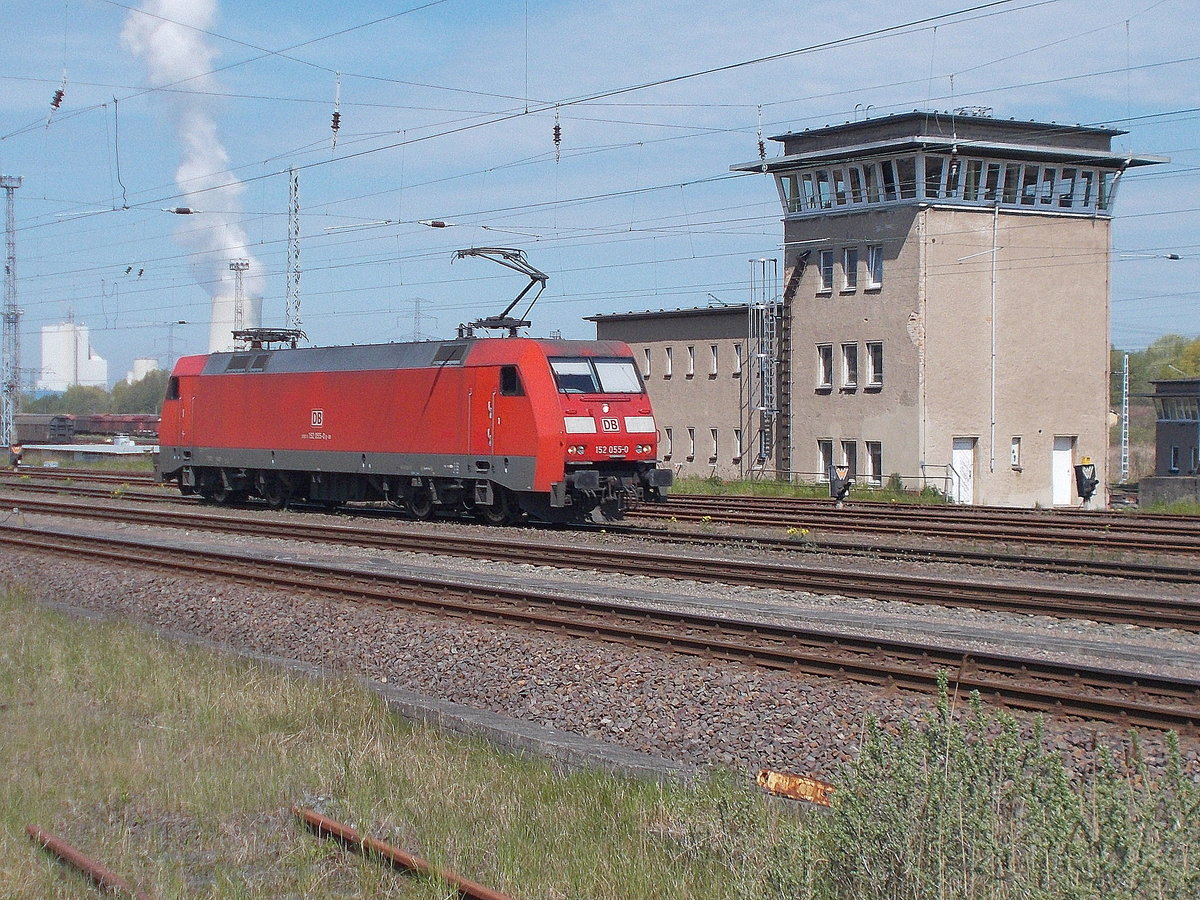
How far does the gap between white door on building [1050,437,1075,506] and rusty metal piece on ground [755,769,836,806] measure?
116 feet

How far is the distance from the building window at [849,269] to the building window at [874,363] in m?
2.05

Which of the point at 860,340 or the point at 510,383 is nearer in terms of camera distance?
the point at 510,383

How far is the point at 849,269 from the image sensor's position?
4031 cm

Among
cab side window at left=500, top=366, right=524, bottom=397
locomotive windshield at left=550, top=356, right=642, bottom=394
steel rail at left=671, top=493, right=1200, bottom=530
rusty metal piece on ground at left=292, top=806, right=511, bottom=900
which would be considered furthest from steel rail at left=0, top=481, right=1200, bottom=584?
rusty metal piece on ground at left=292, top=806, right=511, bottom=900

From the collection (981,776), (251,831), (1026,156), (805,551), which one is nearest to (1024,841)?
(981,776)

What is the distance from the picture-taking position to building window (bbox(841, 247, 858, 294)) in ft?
131

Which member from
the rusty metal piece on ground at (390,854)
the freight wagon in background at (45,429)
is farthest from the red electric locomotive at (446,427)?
the freight wagon in background at (45,429)

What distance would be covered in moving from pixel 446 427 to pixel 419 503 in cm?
280

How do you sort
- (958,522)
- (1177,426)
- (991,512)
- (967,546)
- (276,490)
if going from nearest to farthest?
(967,546)
(958,522)
(991,512)
(276,490)
(1177,426)

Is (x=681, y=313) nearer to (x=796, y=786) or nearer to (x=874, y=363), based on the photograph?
(x=874, y=363)

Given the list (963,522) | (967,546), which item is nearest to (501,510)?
(967,546)

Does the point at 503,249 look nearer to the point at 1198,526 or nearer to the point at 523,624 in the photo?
the point at 523,624

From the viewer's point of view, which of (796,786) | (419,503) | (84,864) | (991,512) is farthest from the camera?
(419,503)

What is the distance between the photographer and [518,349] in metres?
21.9
